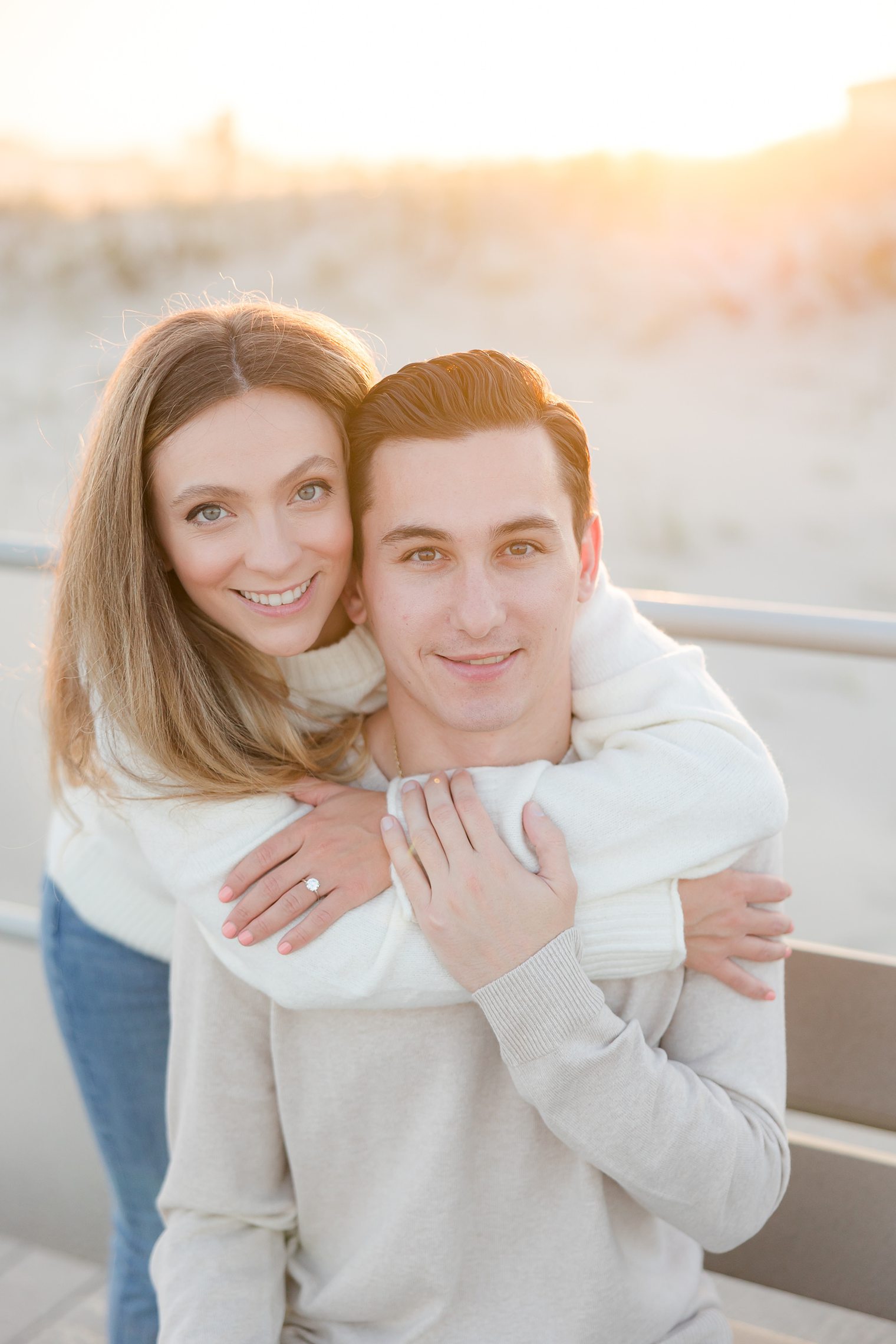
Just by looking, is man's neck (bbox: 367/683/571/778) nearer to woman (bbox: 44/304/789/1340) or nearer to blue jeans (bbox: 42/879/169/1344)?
woman (bbox: 44/304/789/1340)

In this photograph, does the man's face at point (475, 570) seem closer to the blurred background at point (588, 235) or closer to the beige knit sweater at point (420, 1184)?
the beige knit sweater at point (420, 1184)

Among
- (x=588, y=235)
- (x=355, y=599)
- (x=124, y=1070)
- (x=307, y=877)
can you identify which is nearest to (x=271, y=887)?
(x=307, y=877)

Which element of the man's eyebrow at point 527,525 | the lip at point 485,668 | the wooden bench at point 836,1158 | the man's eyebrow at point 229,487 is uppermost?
the man's eyebrow at point 229,487

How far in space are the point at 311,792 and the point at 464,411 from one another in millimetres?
480

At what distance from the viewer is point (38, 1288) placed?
2.35 m

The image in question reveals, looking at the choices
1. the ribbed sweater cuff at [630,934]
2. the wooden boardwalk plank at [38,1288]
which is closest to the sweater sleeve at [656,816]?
the ribbed sweater cuff at [630,934]

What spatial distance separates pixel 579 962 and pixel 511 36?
45.4 ft

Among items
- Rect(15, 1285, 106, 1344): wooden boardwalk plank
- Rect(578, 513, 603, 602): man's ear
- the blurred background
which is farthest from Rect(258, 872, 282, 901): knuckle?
the blurred background

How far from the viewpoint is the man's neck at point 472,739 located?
145 cm

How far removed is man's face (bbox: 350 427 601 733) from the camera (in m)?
1.32

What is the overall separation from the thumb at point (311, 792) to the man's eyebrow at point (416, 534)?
1.01ft

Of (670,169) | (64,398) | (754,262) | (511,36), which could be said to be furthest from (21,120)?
(754,262)

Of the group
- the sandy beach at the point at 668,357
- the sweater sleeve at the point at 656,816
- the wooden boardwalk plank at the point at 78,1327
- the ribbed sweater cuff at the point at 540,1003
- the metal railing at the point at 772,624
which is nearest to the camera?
the ribbed sweater cuff at the point at 540,1003

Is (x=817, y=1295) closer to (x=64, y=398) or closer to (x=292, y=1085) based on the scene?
(x=292, y=1085)
